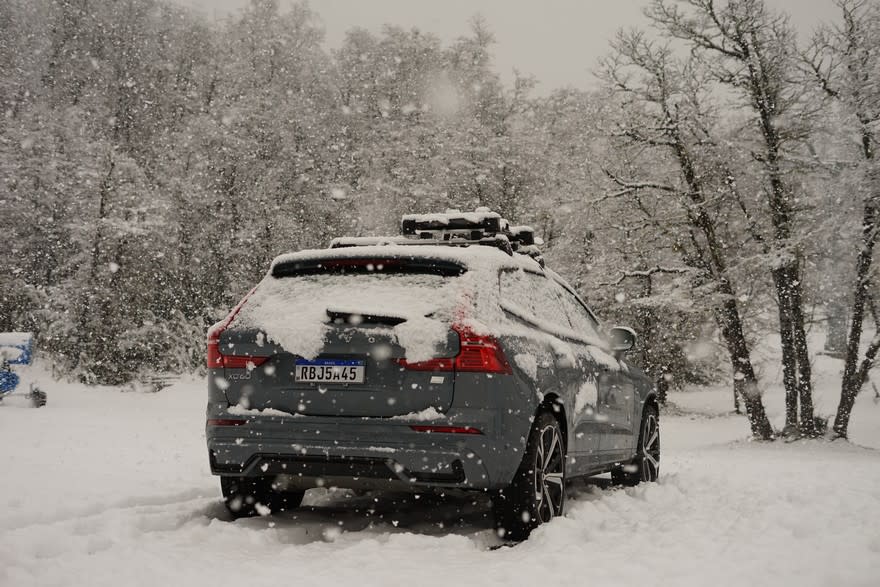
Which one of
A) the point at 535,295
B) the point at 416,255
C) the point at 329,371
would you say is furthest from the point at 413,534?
Answer: the point at 535,295

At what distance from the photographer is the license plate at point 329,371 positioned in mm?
4406

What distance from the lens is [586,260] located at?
2462 centimetres

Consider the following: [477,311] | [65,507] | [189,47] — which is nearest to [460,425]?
[477,311]

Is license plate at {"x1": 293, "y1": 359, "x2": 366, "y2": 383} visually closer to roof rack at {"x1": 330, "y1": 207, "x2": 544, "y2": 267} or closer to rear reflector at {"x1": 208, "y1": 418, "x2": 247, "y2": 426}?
rear reflector at {"x1": 208, "y1": 418, "x2": 247, "y2": 426}

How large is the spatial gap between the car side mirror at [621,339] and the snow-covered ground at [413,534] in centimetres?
123

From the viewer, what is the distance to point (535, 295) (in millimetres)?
5527

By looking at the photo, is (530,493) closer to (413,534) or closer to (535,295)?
(413,534)

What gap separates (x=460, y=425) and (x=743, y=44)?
51.9ft

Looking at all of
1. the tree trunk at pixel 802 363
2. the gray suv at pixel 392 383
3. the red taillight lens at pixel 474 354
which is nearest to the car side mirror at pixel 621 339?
the gray suv at pixel 392 383

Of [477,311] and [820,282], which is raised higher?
[820,282]

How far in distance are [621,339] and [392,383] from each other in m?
3.19

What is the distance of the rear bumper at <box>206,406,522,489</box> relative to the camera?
4301 millimetres

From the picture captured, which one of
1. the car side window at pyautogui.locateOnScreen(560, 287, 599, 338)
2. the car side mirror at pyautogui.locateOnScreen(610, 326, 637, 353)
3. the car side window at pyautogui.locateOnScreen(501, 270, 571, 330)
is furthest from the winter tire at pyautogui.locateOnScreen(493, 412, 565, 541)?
the car side mirror at pyautogui.locateOnScreen(610, 326, 637, 353)

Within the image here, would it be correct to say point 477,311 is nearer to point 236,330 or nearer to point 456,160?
point 236,330
